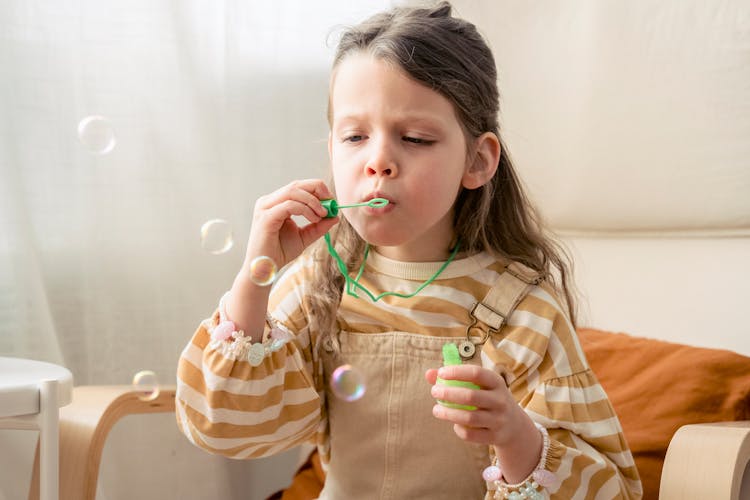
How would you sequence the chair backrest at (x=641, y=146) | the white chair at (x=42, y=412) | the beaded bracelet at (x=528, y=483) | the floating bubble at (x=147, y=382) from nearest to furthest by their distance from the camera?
the beaded bracelet at (x=528, y=483)
the white chair at (x=42, y=412)
the floating bubble at (x=147, y=382)
the chair backrest at (x=641, y=146)

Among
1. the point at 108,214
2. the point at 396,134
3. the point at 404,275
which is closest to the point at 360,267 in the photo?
the point at 404,275

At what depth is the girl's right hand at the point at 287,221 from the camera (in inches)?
38.7

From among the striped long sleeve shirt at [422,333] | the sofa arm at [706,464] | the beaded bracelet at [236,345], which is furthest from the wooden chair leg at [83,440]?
the sofa arm at [706,464]

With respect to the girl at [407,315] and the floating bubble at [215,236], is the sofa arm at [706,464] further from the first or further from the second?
the floating bubble at [215,236]

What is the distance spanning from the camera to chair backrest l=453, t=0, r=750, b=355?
1.38 meters

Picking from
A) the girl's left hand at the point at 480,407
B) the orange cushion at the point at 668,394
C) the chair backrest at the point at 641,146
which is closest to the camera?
the girl's left hand at the point at 480,407

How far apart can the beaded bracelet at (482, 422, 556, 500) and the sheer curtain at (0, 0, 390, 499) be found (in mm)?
764

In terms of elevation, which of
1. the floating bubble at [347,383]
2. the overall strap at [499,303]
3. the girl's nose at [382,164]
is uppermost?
the girl's nose at [382,164]

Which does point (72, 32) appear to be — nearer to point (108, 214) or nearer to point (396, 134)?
point (108, 214)

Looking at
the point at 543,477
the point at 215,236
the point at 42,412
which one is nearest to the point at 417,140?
the point at 215,236

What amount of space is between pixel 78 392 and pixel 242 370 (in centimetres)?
45

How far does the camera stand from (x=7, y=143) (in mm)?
1371

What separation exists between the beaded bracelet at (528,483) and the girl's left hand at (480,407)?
2.6 inches

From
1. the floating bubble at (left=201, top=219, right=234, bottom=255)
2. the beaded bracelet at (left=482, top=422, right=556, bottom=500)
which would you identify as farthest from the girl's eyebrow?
the beaded bracelet at (left=482, top=422, right=556, bottom=500)
